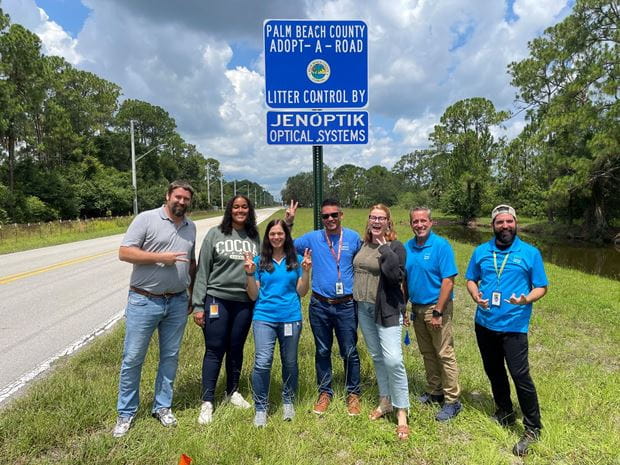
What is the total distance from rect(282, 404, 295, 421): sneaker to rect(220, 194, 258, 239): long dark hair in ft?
4.91

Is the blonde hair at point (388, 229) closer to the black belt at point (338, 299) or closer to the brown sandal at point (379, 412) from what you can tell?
the black belt at point (338, 299)

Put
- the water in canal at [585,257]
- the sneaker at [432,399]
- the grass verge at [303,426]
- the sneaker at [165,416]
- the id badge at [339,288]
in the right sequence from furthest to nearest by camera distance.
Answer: the water in canal at [585,257] → the sneaker at [432,399] → the id badge at [339,288] → the sneaker at [165,416] → the grass verge at [303,426]

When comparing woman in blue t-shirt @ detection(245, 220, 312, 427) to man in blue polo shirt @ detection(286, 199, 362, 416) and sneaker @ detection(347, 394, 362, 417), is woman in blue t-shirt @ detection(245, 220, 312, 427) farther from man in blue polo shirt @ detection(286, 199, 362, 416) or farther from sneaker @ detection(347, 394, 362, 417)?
sneaker @ detection(347, 394, 362, 417)

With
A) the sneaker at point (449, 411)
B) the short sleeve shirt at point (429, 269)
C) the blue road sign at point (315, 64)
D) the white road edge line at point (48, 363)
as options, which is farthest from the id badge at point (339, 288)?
the white road edge line at point (48, 363)

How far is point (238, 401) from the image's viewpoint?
369 centimetres

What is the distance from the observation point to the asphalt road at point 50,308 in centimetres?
505

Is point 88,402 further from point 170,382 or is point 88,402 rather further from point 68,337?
point 68,337

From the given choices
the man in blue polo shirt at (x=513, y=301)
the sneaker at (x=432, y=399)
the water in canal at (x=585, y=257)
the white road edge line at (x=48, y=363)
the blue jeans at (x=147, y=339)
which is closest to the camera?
the man in blue polo shirt at (x=513, y=301)

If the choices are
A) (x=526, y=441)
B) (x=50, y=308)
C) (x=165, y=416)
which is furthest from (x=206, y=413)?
(x=50, y=308)

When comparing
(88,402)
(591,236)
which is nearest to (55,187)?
(88,402)

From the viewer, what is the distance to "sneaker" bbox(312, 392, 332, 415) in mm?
3587

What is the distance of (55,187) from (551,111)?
3801cm

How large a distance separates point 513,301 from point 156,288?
9.06 ft

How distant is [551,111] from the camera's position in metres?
26.0
